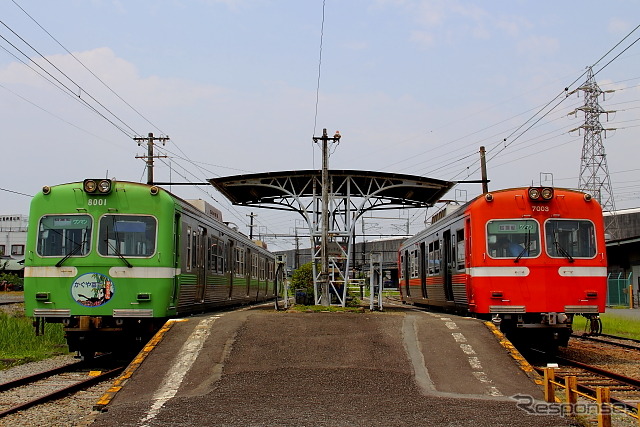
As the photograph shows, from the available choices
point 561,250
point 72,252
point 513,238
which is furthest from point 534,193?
point 72,252

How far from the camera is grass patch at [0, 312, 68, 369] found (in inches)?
515

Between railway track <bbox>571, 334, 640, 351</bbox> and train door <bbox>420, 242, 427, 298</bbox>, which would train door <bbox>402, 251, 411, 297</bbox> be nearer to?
train door <bbox>420, 242, 427, 298</bbox>

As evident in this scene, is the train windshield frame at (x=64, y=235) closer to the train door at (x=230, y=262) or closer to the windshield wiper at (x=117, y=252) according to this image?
the windshield wiper at (x=117, y=252)

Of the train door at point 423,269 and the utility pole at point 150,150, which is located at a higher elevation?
the utility pole at point 150,150

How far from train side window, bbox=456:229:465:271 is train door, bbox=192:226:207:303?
541cm

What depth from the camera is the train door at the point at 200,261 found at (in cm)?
1476

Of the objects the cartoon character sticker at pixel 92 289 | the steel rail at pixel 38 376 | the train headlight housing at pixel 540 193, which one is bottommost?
the steel rail at pixel 38 376

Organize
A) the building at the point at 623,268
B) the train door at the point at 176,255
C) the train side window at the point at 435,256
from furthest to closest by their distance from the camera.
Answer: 1. the building at the point at 623,268
2. the train side window at the point at 435,256
3. the train door at the point at 176,255

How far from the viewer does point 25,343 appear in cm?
1464

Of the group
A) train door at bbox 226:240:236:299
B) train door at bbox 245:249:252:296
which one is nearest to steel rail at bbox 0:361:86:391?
train door at bbox 226:240:236:299

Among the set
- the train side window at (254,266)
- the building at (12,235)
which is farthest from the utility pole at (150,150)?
the building at (12,235)

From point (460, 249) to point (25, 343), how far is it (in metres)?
9.12

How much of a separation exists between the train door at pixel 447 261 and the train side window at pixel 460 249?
0.70 m

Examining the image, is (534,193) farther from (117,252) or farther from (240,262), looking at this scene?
(240,262)
